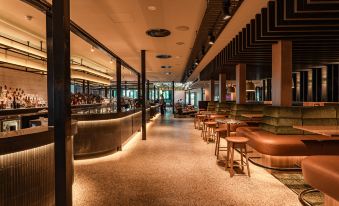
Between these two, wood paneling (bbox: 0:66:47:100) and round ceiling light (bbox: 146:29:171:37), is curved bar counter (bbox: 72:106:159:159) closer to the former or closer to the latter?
round ceiling light (bbox: 146:29:171:37)

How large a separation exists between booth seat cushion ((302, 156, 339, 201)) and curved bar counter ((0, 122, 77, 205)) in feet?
10.2

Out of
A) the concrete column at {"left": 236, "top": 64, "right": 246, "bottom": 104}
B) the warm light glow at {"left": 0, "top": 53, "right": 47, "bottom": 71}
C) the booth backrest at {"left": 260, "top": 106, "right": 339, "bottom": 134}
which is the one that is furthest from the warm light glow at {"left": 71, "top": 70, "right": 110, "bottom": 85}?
the booth backrest at {"left": 260, "top": 106, "right": 339, "bottom": 134}

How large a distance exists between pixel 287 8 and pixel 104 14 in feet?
11.2

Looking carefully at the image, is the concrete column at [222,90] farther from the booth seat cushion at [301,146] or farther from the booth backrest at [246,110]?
the booth seat cushion at [301,146]

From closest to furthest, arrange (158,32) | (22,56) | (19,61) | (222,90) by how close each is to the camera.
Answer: (19,61) < (158,32) < (22,56) < (222,90)

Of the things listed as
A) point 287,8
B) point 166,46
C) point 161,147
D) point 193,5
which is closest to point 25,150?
point 193,5

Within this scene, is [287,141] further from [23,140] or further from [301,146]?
[23,140]

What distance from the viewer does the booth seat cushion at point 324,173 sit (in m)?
2.53

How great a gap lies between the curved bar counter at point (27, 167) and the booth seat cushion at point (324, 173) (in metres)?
3.12

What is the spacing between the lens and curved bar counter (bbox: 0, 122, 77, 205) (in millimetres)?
2393

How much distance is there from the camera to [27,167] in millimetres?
2660

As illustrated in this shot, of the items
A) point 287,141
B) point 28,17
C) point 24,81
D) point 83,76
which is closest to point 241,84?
point 287,141

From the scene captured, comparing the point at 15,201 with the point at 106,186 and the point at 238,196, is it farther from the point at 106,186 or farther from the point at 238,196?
the point at 238,196

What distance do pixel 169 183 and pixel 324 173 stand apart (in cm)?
232
